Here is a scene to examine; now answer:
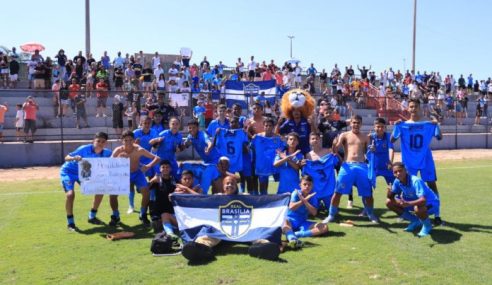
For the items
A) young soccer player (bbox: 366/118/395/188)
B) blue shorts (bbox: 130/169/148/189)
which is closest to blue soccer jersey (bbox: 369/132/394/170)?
young soccer player (bbox: 366/118/395/188)

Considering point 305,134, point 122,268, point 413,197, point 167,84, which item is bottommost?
point 122,268

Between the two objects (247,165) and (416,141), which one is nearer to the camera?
(416,141)

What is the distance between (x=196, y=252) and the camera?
20.0ft

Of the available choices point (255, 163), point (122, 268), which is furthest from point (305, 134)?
point (122, 268)

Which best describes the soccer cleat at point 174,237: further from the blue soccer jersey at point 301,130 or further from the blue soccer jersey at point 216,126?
the blue soccer jersey at point 216,126

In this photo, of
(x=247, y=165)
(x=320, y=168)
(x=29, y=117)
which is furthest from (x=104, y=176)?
(x=29, y=117)

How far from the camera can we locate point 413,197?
7.60 meters

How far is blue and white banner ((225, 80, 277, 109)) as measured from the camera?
2200cm

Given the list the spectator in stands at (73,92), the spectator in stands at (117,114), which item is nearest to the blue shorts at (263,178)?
the spectator in stands at (117,114)

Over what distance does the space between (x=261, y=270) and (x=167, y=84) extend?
64.3ft

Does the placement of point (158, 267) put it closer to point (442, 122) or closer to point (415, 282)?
point (415, 282)

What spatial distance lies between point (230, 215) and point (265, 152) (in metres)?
2.53

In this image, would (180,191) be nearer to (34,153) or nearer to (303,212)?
(303,212)

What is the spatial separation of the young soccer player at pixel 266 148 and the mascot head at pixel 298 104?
2.17ft
